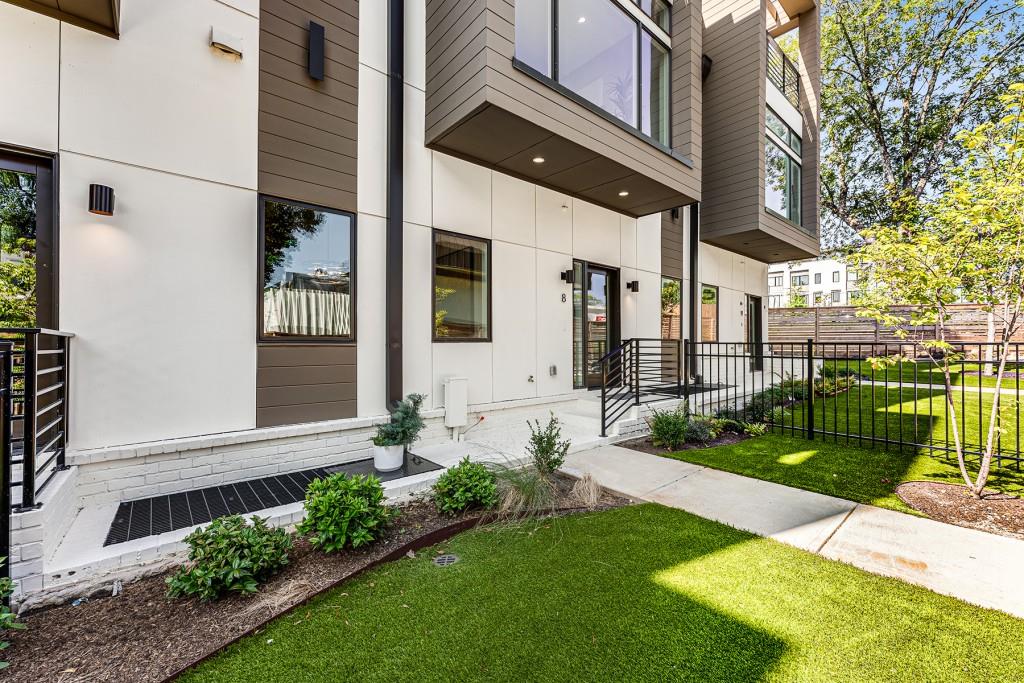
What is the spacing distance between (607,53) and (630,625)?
21.9 ft

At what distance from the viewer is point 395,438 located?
4129 mm

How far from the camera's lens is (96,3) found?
314 cm

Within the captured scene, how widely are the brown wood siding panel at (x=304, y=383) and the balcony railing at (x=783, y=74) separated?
1103 centimetres

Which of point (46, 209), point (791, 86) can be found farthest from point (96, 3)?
point (791, 86)

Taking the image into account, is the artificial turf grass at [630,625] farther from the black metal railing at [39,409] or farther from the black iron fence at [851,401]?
the black iron fence at [851,401]

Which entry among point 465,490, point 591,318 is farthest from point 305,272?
point 591,318

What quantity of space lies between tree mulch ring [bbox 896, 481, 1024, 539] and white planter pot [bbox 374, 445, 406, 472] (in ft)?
14.9

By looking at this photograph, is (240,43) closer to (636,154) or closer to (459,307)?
(459,307)

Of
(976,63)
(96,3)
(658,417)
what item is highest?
(976,63)

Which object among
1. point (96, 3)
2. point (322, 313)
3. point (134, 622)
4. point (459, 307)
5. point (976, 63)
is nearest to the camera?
point (134, 622)

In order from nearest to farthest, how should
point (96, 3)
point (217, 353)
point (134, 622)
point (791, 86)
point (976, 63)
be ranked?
point (134, 622), point (96, 3), point (217, 353), point (791, 86), point (976, 63)

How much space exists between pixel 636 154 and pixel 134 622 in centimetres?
650

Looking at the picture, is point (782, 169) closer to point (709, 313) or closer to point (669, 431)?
point (709, 313)

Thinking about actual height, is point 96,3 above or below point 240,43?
below
